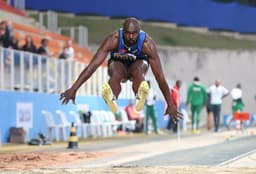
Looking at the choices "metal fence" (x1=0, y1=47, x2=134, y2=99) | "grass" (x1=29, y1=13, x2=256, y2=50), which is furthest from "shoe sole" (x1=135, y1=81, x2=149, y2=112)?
"grass" (x1=29, y1=13, x2=256, y2=50)

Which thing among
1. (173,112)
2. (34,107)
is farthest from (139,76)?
(34,107)

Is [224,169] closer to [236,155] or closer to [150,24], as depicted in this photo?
[236,155]

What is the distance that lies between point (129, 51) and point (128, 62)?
0.39 metres

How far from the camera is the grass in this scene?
46.1 metres

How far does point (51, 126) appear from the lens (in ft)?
80.2

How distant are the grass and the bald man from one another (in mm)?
31542

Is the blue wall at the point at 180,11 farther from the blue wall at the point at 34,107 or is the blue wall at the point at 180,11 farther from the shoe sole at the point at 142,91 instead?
the shoe sole at the point at 142,91

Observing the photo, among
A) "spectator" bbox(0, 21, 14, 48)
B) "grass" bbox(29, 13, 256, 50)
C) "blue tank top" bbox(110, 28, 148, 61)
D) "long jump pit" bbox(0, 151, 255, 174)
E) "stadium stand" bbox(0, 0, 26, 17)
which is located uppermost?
"grass" bbox(29, 13, 256, 50)

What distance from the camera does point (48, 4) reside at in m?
44.2

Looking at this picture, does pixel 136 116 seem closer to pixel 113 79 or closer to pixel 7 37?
pixel 7 37

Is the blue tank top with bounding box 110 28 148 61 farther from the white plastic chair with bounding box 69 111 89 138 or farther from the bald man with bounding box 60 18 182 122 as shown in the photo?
the white plastic chair with bounding box 69 111 89 138

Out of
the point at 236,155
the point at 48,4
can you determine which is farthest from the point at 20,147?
the point at 48,4

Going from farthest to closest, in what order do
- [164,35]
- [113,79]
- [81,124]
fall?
1. [164,35]
2. [81,124]
3. [113,79]

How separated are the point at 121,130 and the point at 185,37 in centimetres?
2006
